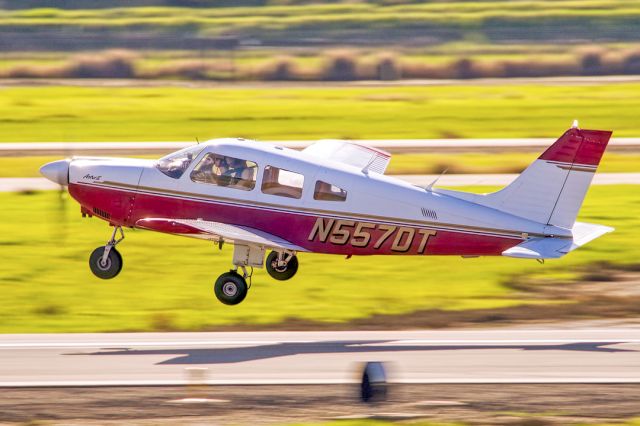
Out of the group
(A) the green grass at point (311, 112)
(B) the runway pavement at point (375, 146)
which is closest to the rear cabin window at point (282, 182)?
(B) the runway pavement at point (375, 146)

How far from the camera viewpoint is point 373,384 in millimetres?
13125

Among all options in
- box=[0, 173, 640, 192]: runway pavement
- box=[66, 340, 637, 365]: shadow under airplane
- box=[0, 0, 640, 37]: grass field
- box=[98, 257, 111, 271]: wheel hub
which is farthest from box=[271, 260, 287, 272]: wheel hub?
box=[0, 0, 640, 37]: grass field

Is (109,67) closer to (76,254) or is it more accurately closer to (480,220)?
(76,254)

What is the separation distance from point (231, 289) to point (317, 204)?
2.01 metres

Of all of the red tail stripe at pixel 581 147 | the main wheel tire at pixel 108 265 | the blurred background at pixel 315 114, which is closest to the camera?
the red tail stripe at pixel 581 147

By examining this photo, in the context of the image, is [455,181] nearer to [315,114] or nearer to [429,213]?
[429,213]

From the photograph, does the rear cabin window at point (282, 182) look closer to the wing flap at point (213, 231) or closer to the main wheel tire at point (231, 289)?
the wing flap at point (213, 231)

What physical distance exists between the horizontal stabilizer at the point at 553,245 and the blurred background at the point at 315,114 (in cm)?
178

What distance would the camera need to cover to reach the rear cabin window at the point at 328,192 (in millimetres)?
17625

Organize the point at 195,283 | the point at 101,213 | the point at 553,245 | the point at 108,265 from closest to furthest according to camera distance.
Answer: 1. the point at 553,245
2. the point at 101,213
3. the point at 108,265
4. the point at 195,283

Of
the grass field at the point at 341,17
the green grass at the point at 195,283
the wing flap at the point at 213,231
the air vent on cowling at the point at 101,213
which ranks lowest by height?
the green grass at the point at 195,283

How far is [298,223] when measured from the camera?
58.6 feet

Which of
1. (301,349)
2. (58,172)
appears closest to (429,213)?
(301,349)

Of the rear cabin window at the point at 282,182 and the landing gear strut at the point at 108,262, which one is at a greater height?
the rear cabin window at the point at 282,182
